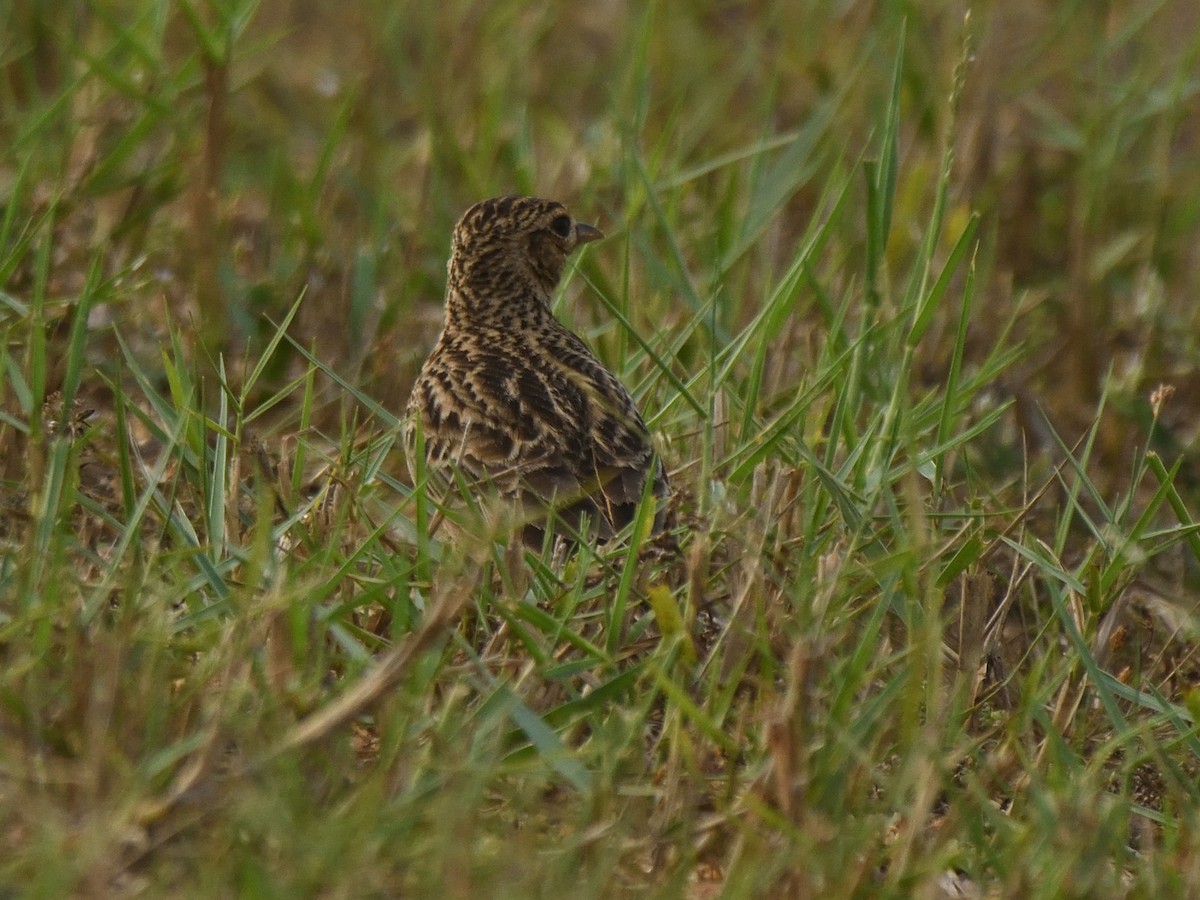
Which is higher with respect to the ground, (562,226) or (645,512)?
(645,512)

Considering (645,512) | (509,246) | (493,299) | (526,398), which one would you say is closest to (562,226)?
(509,246)

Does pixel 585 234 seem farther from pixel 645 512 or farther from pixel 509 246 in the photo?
pixel 645 512

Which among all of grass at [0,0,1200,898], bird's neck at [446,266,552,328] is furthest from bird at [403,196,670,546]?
grass at [0,0,1200,898]

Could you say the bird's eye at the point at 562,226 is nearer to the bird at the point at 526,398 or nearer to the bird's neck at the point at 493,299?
the bird at the point at 526,398

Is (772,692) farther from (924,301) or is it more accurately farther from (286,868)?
(924,301)

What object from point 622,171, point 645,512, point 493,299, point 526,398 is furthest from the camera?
point 622,171

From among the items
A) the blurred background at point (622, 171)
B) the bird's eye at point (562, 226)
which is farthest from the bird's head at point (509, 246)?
the blurred background at point (622, 171)

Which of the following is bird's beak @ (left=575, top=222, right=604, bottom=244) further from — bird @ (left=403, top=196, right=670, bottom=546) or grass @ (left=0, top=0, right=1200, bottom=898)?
grass @ (left=0, top=0, right=1200, bottom=898)
